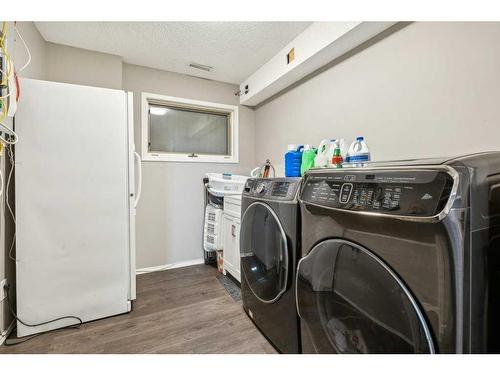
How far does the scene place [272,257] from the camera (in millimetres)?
1281

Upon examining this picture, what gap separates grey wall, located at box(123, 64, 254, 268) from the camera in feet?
8.24

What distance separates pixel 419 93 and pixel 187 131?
7.79 ft

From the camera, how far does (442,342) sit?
0.55m

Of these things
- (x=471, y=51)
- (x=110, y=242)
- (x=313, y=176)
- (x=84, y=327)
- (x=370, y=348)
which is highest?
(x=471, y=51)

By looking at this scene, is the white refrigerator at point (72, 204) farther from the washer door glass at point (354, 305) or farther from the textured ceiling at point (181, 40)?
the washer door glass at point (354, 305)

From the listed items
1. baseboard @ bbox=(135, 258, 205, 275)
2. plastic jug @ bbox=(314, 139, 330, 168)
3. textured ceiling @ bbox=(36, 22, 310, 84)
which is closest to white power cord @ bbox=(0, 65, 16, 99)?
textured ceiling @ bbox=(36, 22, 310, 84)

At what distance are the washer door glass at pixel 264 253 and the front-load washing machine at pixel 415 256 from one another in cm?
35

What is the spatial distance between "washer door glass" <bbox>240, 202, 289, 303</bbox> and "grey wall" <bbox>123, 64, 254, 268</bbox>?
1.30m

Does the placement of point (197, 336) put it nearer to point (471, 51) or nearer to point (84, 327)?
point (84, 327)

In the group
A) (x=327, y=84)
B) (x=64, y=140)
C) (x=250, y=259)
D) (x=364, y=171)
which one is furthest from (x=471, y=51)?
(x=64, y=140)

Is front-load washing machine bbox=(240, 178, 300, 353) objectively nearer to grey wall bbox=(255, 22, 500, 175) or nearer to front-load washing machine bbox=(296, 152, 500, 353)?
front-load washing machine bbox=(296, 152, 500, 353)

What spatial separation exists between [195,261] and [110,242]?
4.20ft

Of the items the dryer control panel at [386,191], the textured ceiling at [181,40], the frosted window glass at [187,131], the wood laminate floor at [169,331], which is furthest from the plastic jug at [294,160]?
the frosted window glass at [187,131]

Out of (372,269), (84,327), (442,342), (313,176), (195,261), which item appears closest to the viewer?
(442,342)
